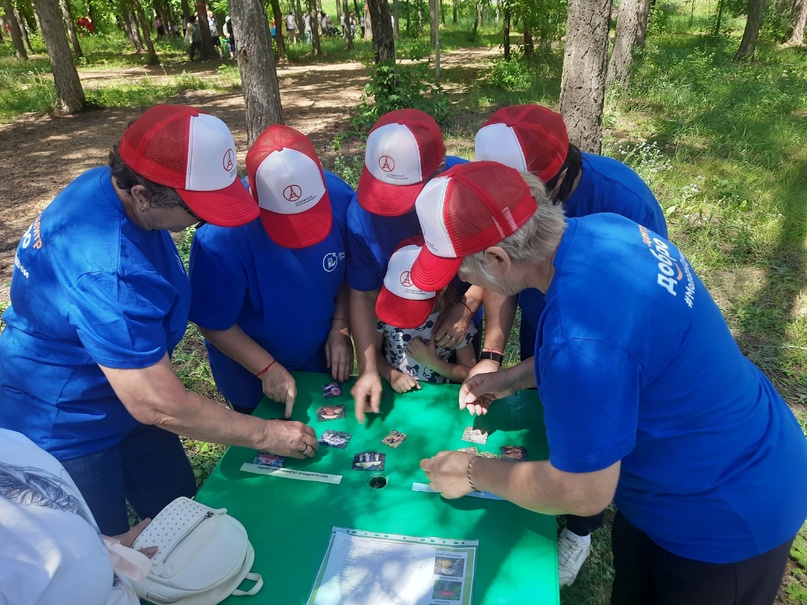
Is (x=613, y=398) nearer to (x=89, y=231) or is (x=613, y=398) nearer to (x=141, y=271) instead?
(x=141, y=271)

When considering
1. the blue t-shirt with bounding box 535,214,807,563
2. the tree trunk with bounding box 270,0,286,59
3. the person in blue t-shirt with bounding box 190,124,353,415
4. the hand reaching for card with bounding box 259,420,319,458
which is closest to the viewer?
the blue t-shirt with bounding box 535,214,807,563

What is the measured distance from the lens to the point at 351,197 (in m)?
2.22

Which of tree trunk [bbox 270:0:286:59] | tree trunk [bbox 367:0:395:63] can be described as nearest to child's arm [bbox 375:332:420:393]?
tree trunk [bbox 367:0:395:63]

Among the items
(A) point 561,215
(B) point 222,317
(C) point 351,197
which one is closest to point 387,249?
(C) point 351,197

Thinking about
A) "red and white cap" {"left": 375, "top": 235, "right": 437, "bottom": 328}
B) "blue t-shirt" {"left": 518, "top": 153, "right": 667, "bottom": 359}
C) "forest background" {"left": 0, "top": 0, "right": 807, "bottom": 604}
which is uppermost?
"blue t-shirt" {"left": 518, "top": 153, "right": 667, "bottom": 359}

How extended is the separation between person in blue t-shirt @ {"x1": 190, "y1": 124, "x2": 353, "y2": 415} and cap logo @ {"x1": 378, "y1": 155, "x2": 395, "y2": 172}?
22 cm

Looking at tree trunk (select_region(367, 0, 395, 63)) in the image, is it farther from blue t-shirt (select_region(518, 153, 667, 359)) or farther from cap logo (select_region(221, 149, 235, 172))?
cap logo (select_region(221, 149, 235, 172))

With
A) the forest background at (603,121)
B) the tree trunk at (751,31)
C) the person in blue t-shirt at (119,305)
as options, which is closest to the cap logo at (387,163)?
the person in blue t-shirt at (119,305)

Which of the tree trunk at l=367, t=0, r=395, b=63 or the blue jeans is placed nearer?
the blue jeans

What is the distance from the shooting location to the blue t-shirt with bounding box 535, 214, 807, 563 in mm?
1093

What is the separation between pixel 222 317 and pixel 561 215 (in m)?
1.19

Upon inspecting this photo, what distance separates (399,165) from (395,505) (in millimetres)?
1108

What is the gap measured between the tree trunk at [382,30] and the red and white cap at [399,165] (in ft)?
22.4

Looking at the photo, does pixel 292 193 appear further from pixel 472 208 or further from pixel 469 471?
pixel 469 471
